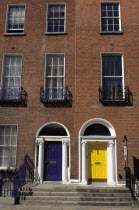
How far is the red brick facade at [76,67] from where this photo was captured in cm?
1408

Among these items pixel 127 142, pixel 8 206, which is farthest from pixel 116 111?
pixel 8 206

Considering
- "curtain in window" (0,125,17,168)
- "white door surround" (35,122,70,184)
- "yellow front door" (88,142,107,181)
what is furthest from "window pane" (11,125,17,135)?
"yellow front door" (88,142,107,181)

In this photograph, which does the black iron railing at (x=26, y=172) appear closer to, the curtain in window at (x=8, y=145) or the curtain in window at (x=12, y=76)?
the curtain in window at (x=8, y=145)

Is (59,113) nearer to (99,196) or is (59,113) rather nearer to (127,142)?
(127,142)

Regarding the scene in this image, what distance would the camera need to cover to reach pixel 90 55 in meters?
15.0

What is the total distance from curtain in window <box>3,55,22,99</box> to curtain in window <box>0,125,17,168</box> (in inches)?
75.3

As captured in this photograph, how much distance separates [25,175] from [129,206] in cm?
569

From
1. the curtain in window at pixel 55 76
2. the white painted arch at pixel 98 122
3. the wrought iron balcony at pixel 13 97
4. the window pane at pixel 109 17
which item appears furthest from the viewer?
the window pane at pixel 109 17

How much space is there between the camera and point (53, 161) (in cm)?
1439

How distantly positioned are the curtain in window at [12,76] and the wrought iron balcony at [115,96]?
4977 mm

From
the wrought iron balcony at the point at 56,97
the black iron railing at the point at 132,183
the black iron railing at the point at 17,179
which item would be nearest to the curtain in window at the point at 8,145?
the black iron railing at the point at 17,179

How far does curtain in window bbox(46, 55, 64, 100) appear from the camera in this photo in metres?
15.2

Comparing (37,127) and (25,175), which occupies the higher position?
(37,127)

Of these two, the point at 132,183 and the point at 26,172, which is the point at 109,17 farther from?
the point at 26,172
